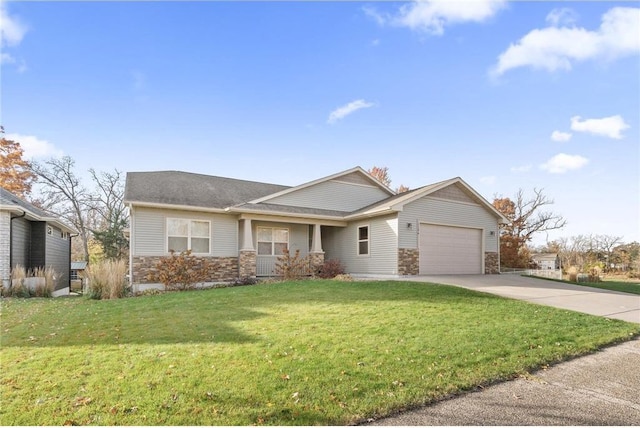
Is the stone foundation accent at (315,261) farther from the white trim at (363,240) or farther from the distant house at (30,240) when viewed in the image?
the distant house at (30,240)

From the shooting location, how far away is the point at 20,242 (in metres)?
16.0

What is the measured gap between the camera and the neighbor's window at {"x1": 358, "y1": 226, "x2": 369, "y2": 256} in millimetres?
17203

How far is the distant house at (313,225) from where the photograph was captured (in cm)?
1509

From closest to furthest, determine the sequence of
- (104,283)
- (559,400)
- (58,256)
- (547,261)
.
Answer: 1. (559,400)
2. (104,283)
3. (58,256)
4. (547,261)

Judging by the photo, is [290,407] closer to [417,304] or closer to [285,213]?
[417,304]

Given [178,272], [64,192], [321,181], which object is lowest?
[178,272]

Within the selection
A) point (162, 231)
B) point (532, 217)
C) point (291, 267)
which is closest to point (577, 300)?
point (291, 267)

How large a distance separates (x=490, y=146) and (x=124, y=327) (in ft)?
55.1

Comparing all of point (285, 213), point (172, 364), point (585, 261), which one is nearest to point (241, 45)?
point (285, 213)

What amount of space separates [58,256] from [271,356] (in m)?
21.0

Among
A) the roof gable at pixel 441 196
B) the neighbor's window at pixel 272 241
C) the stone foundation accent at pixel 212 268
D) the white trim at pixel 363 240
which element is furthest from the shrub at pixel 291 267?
the roof gable at pixel 441 196

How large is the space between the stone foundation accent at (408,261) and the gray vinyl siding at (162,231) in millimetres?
6988

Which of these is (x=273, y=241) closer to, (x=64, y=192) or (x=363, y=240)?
(x=363, y=240)

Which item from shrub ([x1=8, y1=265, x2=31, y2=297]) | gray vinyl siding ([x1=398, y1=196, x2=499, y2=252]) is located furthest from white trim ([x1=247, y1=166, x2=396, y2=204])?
shrub ([x1=8, y1=265, x2=31, y2=297])
